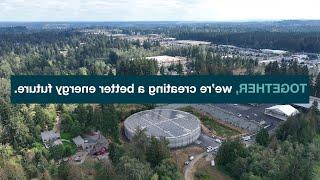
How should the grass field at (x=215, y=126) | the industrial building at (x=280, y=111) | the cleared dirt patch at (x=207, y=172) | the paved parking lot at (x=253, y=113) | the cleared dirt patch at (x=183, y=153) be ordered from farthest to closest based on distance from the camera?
the industrial building at (x=280, y=111), the paved parking lot at (x=253, y=113), the grass field at (x=215, y=126), the cleared dirt patch at (x=183, y=153), the cleared dirt patch at (x=207, y=172)

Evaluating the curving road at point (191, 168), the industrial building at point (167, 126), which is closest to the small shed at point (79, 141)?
the industrial building at point (167, 126)

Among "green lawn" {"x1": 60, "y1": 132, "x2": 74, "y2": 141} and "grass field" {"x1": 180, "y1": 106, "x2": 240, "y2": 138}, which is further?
"grass field" {"x1": 180, "y1": 106, "x2": 240, "y2": 138}

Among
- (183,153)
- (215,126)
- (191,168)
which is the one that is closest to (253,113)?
(215,126)

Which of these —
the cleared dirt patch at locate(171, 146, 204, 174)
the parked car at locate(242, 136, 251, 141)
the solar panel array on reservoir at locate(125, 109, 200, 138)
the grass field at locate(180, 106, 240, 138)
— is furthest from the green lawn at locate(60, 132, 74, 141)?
the parked car at locate(242, 136, 251, 141)

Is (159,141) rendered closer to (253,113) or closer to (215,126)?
(215,126)

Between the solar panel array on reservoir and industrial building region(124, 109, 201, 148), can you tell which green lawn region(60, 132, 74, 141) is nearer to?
industrial building region(124, 109, 201, 148)

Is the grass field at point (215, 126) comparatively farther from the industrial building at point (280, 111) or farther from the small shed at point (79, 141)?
the small shed at point (79, 141)
